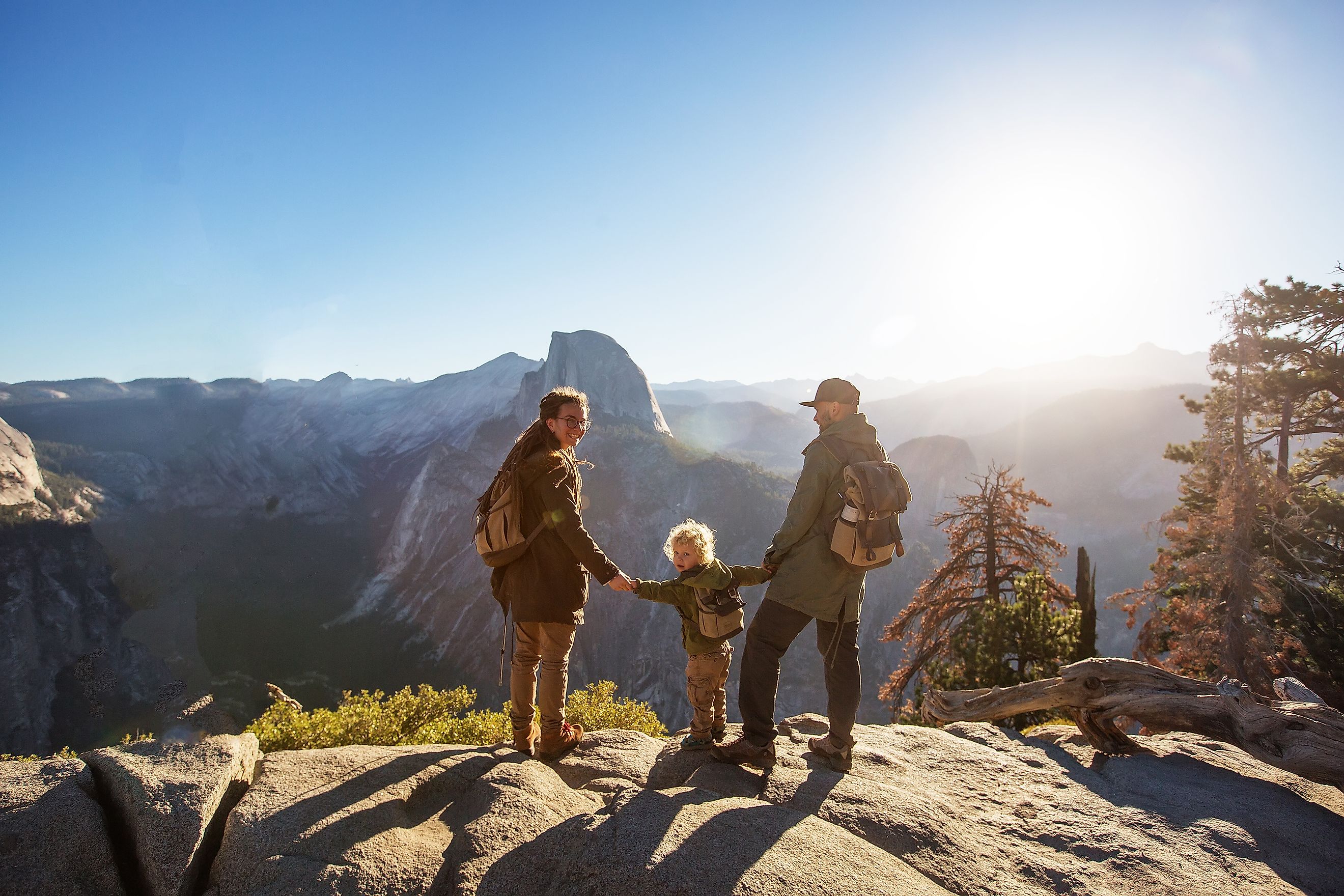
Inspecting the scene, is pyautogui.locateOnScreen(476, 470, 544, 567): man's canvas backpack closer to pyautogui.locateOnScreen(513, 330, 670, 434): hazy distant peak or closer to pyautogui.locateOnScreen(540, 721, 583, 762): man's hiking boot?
pyautogui.locateOnScreen(540, 721, 583, 762): man's hiking boot

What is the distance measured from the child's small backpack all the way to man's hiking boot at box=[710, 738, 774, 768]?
89 cm

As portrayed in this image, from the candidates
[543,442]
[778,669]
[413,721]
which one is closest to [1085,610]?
[778,669]

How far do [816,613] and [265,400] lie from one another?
20696cm

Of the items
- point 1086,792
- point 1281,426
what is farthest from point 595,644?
point 1086,792

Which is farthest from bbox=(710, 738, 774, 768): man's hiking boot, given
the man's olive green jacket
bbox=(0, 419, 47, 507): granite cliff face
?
bbox=(0, 419, 47, 507): granite cliff face

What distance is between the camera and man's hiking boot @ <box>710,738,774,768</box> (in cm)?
479

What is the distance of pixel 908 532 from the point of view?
89.2 metres

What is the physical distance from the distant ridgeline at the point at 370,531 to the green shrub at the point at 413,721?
32.9 metres

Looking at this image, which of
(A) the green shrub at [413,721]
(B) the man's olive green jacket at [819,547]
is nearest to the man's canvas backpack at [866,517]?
(B) the man's olive green jacket at [819,547]

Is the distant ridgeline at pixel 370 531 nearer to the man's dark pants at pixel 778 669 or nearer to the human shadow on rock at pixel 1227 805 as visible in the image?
the man's dark pants at pixel 778 669

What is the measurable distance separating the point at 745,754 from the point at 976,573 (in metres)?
14.7

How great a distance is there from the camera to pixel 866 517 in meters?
4.65

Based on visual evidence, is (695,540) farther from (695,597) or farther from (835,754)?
(835,754)

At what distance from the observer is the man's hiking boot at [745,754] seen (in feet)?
15.7
